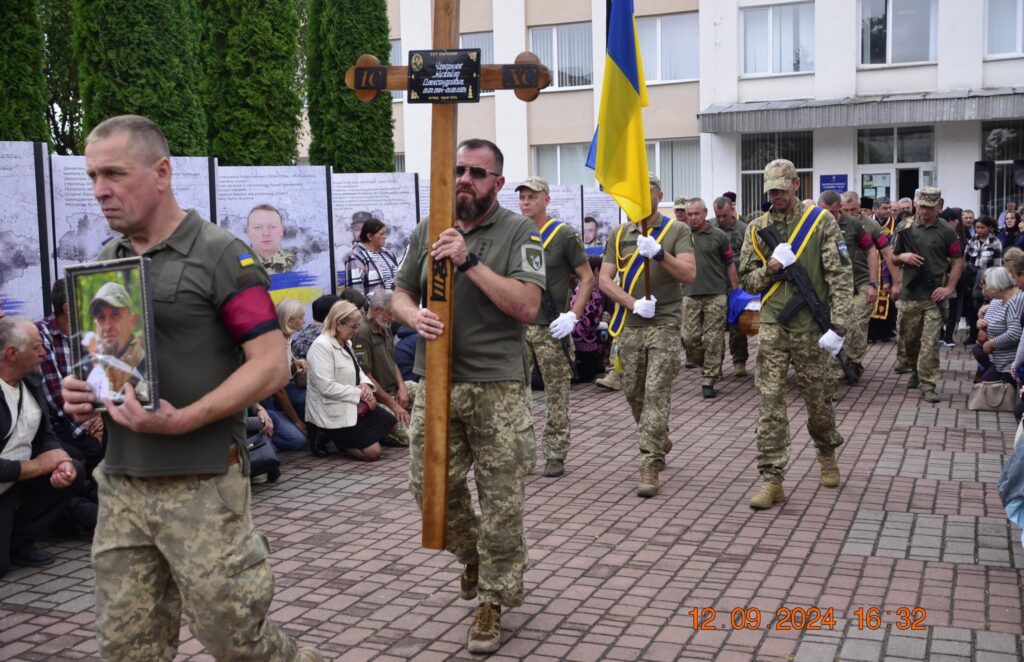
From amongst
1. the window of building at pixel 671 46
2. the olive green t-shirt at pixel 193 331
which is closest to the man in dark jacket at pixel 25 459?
the olive green t-shirt at pixel 193 331

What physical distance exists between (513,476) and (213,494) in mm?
1857

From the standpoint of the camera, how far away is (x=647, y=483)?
8.23 meters

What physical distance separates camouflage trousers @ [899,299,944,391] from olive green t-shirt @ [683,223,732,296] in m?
2.09

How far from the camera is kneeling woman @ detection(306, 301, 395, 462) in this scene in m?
9.66

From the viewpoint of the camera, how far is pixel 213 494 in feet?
11.9

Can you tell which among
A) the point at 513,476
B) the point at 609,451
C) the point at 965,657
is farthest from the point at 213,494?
the point at 609,451

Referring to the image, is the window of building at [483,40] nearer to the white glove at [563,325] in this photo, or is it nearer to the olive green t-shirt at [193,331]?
the white glove at [563,325]

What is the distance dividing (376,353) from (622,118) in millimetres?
4246

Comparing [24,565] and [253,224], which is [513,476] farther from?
[253,224]

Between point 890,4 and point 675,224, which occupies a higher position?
point 890,4

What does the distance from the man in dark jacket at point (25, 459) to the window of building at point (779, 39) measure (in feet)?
87.3

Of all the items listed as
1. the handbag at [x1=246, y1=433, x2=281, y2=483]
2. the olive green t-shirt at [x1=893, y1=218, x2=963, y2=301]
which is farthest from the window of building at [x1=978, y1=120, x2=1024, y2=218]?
the handbag at [x1=246, y1=433, x2=281, y2=483]
